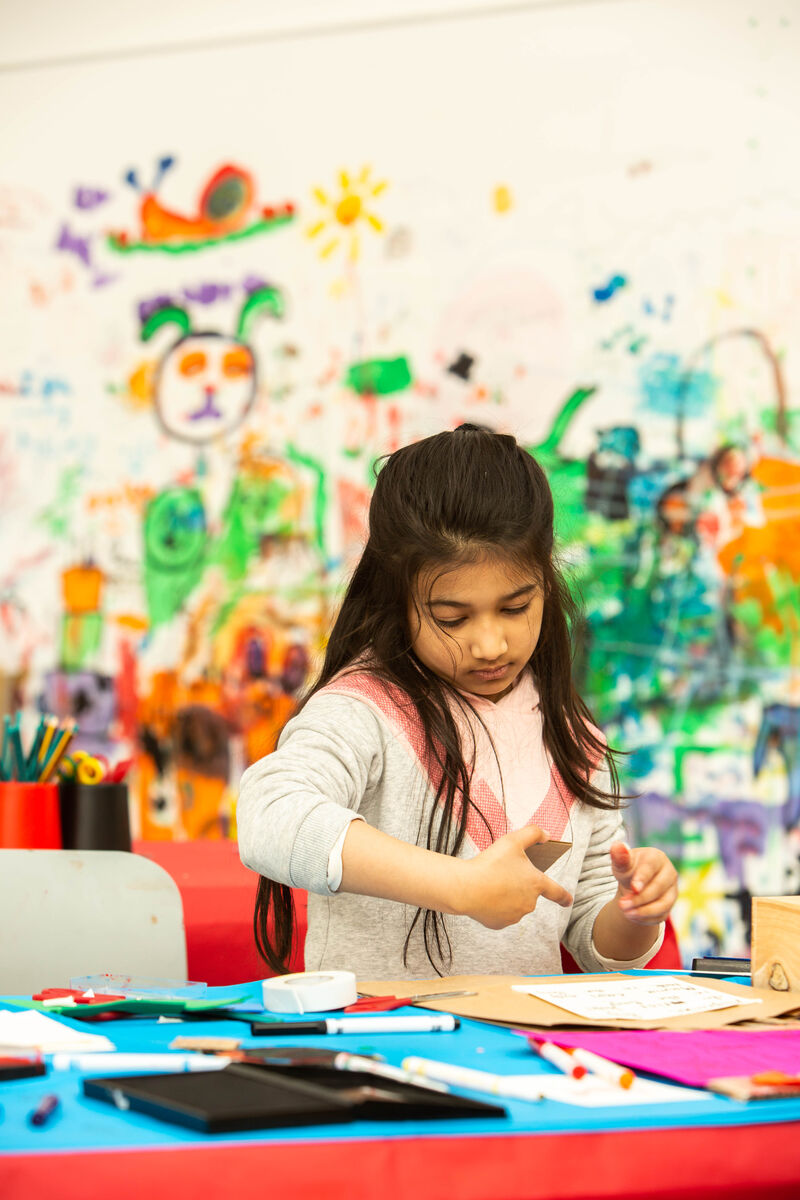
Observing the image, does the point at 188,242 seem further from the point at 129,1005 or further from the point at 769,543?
the point at 129,1005

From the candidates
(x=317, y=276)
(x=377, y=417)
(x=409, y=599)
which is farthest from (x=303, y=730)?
(x=317, y=276)

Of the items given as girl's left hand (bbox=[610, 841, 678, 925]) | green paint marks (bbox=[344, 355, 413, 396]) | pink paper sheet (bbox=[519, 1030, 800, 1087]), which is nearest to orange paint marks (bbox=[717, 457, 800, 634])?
green paint marks (bbox=[344, 355, 413, 396])

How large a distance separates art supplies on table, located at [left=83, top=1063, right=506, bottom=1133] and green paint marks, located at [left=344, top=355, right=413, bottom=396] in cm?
158

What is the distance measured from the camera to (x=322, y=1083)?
39 centimetres

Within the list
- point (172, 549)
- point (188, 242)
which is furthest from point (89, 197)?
point (172, 549)

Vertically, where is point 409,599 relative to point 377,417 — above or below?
below

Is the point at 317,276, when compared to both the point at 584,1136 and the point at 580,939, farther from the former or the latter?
the point at 584,1136

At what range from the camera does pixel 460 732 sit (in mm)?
921

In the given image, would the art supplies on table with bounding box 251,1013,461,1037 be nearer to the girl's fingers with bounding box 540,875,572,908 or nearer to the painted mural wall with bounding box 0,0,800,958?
the girl's fingers with bounding box 540,875,572,908

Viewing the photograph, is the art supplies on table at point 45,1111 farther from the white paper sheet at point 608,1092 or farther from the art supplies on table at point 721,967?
the art supplies on table at point 721,967

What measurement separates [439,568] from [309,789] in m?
0.21

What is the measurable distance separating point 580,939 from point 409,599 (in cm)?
31

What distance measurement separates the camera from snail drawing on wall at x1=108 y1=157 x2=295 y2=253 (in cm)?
193

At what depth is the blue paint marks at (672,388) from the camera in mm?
1817
